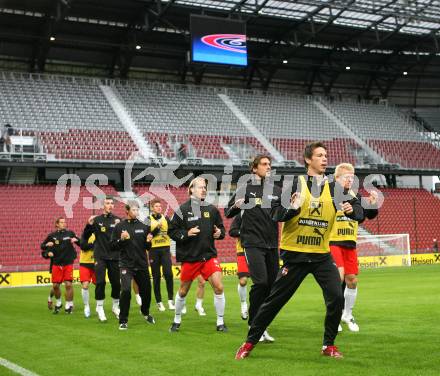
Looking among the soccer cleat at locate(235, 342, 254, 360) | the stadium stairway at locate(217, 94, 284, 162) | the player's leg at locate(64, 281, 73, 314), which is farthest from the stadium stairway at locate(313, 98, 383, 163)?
the soccer cleat at locate(235, 342, 254, 360)

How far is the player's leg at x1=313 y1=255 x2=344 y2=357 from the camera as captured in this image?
747 cm

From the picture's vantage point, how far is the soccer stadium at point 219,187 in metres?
7.84

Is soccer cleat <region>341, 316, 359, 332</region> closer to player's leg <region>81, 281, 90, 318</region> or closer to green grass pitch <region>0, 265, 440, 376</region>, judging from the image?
green grass pitch <region>0, 265, 440, 376</region>

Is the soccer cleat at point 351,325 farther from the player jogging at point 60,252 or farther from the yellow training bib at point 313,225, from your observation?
the player jogging at point 60,252

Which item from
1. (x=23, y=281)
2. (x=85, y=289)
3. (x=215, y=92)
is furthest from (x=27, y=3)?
(x=85, y=289)

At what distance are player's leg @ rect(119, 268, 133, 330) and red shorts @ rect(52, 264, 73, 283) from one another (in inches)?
161

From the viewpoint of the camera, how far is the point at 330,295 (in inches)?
295

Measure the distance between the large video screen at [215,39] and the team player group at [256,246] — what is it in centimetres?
2548

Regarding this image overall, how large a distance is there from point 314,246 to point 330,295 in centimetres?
58

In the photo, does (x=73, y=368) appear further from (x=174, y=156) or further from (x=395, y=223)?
(x=395, y=223)

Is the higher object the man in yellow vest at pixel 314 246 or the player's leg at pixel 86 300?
the man in yellow vest at pixel 314 246

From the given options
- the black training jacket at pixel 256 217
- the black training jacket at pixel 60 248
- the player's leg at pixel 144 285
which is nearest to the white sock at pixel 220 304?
the black training jacket at pixel 256 217

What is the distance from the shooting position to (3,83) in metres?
40.7

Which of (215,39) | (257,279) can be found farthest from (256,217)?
(215,39)
